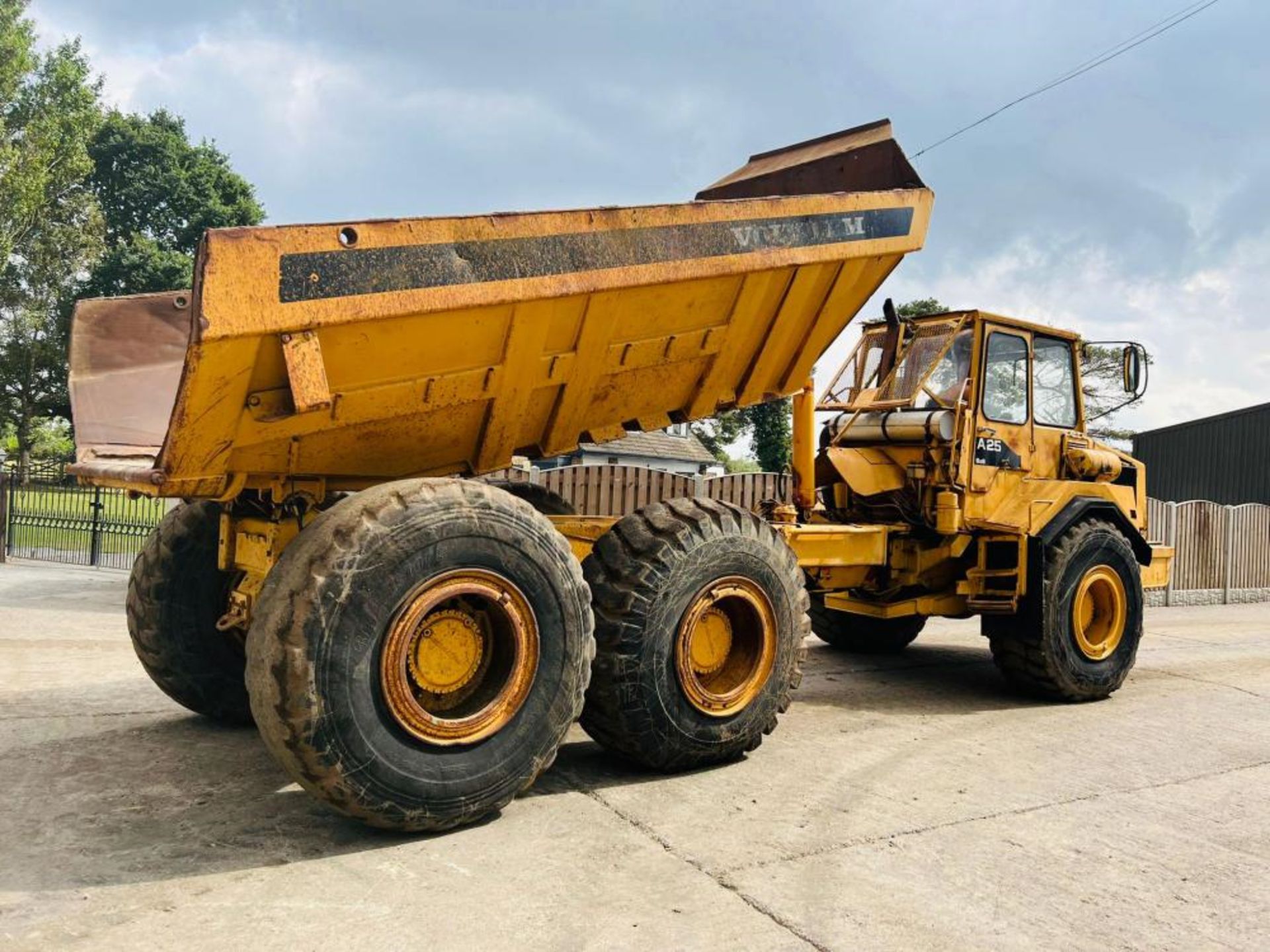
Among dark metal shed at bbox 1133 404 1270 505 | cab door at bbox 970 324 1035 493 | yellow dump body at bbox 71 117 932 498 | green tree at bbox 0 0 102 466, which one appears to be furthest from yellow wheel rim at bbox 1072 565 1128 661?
green tree at bbox 0 0 102 466

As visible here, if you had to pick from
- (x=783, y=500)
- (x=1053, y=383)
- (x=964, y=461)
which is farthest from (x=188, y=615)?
(x=783, y=500)

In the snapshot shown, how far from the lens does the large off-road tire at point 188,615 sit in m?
5.15

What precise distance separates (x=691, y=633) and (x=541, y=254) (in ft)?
6.31

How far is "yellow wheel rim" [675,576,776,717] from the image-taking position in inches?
188

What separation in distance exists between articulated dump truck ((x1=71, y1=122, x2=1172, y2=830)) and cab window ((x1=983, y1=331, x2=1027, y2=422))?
0.19 ft

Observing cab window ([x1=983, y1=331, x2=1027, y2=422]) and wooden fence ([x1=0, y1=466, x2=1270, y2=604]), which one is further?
wooden fence ([x1=0, y1=466, x2=1270, y2=604])

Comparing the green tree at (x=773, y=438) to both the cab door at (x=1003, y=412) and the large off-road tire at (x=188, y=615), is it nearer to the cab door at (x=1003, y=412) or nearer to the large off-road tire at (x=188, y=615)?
the cab door at (x=1003, y=412)

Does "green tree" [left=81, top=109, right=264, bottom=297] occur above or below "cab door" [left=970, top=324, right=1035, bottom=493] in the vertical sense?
above

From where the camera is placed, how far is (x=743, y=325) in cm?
536

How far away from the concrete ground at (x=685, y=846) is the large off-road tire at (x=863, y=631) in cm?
257

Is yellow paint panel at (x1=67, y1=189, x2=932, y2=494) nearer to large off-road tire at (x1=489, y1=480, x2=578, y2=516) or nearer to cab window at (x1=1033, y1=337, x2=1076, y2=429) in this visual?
large off-road tire at (x1=489, y1=480, x2=578, y2=516)

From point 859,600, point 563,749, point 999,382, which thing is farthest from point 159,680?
point 999,382

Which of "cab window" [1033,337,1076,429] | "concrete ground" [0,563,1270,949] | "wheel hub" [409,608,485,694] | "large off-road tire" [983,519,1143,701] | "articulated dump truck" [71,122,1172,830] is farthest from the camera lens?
"cab window" [1033,337,1076,429]

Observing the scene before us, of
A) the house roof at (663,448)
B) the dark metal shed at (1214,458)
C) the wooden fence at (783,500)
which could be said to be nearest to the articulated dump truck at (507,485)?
the wooden fence at (783,500)
